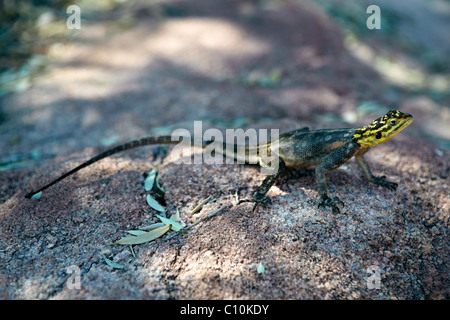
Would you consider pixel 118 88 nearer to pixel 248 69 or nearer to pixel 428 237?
pixel 248 69

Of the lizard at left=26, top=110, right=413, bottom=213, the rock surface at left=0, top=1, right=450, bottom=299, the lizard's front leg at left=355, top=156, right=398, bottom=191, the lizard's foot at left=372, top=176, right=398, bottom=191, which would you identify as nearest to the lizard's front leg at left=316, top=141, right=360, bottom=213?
the lizard at left=26, top=110, right=413, bottom=213

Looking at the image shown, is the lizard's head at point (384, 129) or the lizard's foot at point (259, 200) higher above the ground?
the lizard's head at point (384, 129)

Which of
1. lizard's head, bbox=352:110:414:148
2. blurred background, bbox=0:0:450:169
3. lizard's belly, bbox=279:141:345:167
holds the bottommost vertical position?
blurred background, bbox=0:0:450:169

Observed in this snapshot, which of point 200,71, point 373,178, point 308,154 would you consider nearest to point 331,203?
point 308,154

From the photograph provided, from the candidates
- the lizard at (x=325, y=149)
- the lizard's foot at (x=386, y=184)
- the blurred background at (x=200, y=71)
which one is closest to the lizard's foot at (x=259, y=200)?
the lizard at (x=325, y=149)

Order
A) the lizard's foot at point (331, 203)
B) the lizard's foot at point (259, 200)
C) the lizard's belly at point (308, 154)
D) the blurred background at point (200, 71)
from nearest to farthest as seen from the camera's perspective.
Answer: the lizard's foot at point (331, 203)
the lizard's foot at point (259, 200)
the lizard's belly at point (308, 154)
the blurred background at point (200, 71)

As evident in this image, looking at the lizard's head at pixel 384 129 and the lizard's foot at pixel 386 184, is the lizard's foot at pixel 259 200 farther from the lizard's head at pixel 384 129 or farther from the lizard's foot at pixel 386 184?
the lizard's foot at pixel 386 184

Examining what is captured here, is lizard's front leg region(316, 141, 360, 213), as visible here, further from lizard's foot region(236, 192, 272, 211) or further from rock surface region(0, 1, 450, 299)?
lizard's foot region(236, 192, 272, 211)
